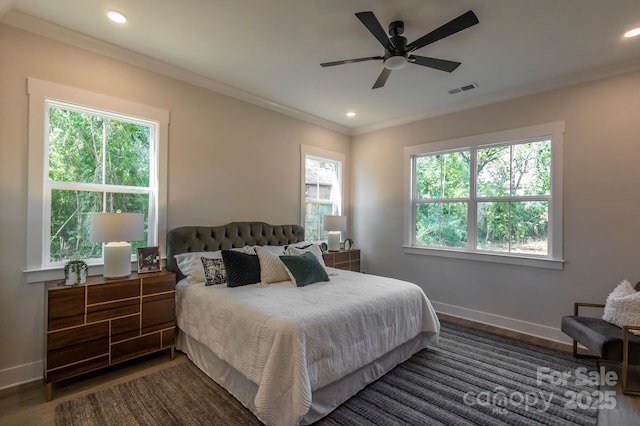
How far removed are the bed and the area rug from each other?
12 cm

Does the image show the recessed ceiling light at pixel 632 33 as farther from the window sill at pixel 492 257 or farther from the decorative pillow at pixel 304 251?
the decorative pillow at pixel 304 251

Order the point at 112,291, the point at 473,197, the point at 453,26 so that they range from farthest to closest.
Result: the point at 473,197
the point at 112,291
the point at 453,26

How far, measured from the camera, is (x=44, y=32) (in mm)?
2521

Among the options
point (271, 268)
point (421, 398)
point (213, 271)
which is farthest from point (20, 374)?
point (421, 398)

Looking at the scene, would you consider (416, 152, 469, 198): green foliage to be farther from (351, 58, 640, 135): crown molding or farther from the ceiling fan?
the ceiling fan

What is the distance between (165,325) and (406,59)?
3144 mm

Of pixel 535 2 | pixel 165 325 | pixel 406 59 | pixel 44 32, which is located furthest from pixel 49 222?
pixel 535 2

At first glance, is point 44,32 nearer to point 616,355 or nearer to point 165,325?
point 165,325

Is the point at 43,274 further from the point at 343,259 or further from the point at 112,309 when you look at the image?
the point at 343,259

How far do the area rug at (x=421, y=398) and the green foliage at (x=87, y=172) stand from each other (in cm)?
139

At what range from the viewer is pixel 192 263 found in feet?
10.0

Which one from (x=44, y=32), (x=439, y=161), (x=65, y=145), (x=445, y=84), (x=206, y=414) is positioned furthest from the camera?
(x=439, y=161)

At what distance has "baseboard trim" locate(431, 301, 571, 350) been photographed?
336 centimetres

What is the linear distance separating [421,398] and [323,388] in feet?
2.62
